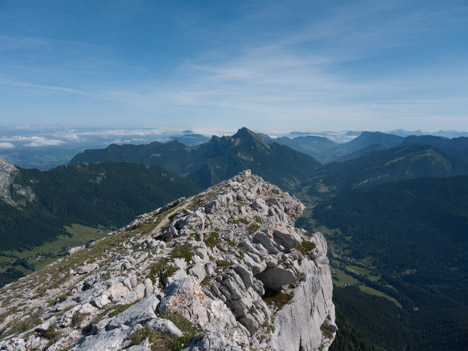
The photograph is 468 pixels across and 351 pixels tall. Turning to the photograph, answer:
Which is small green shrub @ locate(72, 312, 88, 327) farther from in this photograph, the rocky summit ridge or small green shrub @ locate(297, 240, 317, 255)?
small green shrub @ locate(297, 240, 317, 255)

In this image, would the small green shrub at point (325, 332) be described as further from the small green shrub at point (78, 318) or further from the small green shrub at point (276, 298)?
the small green shrub at point (78, 318)

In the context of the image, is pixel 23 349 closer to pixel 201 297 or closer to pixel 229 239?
pixel 201 297

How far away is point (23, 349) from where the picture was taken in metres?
22.3

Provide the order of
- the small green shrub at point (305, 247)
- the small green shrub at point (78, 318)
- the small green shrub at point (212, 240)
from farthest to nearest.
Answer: the small green shrub at point (305, 247) → the small green shrub at point (212, 240) → the small green shrub at point (78, 318)

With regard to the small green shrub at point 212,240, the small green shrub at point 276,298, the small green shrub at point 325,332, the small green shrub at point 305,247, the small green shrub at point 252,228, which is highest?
the small green shrub at point 252,228

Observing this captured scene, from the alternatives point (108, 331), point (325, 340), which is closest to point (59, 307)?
point (108, 331)

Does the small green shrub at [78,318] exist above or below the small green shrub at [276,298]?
above

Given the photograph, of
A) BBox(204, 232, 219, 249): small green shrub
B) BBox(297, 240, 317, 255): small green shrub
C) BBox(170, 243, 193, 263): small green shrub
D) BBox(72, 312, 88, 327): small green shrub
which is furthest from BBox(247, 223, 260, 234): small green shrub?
BBox(72, 312, 88, 327): small green shrub

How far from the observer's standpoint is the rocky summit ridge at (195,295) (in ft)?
71.4

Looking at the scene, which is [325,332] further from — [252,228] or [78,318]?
[78,318]

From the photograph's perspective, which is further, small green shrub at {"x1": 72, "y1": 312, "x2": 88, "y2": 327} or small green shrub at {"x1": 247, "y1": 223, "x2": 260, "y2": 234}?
small green shrub at {"x1": 247, "y1": 223, "x2": 260, "y2": 234}

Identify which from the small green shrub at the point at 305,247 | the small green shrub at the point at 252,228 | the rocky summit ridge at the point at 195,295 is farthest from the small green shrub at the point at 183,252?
the small green shrub at the point at 305,247

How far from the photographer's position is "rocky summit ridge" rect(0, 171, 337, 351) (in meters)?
21.8

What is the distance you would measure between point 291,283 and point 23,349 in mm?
40670
